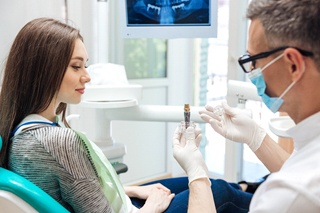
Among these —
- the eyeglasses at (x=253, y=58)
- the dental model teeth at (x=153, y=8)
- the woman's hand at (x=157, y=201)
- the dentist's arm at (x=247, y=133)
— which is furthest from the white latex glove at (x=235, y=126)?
the dental model teeth at (x=153, y=8)

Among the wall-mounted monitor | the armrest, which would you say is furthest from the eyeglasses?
the wall-mounted monitor

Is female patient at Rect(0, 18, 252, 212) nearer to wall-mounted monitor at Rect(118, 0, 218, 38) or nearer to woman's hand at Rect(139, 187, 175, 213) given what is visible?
woman's hand at Rect(139, 187, 175, 213)

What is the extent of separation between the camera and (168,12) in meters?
1.99

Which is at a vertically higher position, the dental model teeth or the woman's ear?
the dental model teeth

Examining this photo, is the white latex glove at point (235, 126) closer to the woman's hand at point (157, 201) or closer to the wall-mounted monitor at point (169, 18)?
the woman's hand at point (157, 201)

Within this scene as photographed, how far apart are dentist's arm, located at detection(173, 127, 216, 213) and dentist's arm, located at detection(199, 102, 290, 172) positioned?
0.12m

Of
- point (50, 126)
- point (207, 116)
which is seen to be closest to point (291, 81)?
point (207, 116)

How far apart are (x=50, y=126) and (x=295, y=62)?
77 cm

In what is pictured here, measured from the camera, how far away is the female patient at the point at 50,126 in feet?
3.86

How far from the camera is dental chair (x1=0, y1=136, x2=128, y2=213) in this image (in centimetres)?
109

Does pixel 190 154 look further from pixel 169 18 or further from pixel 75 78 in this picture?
pixel 169 18

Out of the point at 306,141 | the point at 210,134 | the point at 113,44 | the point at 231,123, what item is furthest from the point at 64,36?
the point at 210,134

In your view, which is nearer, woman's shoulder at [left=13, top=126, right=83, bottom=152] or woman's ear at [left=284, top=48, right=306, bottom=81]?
woman's ear at [left=284, top=48, right=306, bottom=81]

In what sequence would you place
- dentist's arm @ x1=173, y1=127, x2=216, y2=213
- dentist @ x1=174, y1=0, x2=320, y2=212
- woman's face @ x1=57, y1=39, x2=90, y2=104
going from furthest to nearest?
woman's face @ x1=57, y1=39, x2=90, y2=104 < dentist's arm @ x1=173, y1=127, x2=216, y2=213 < dentist @ x1=174, y1=0, x2=320, y2=212
